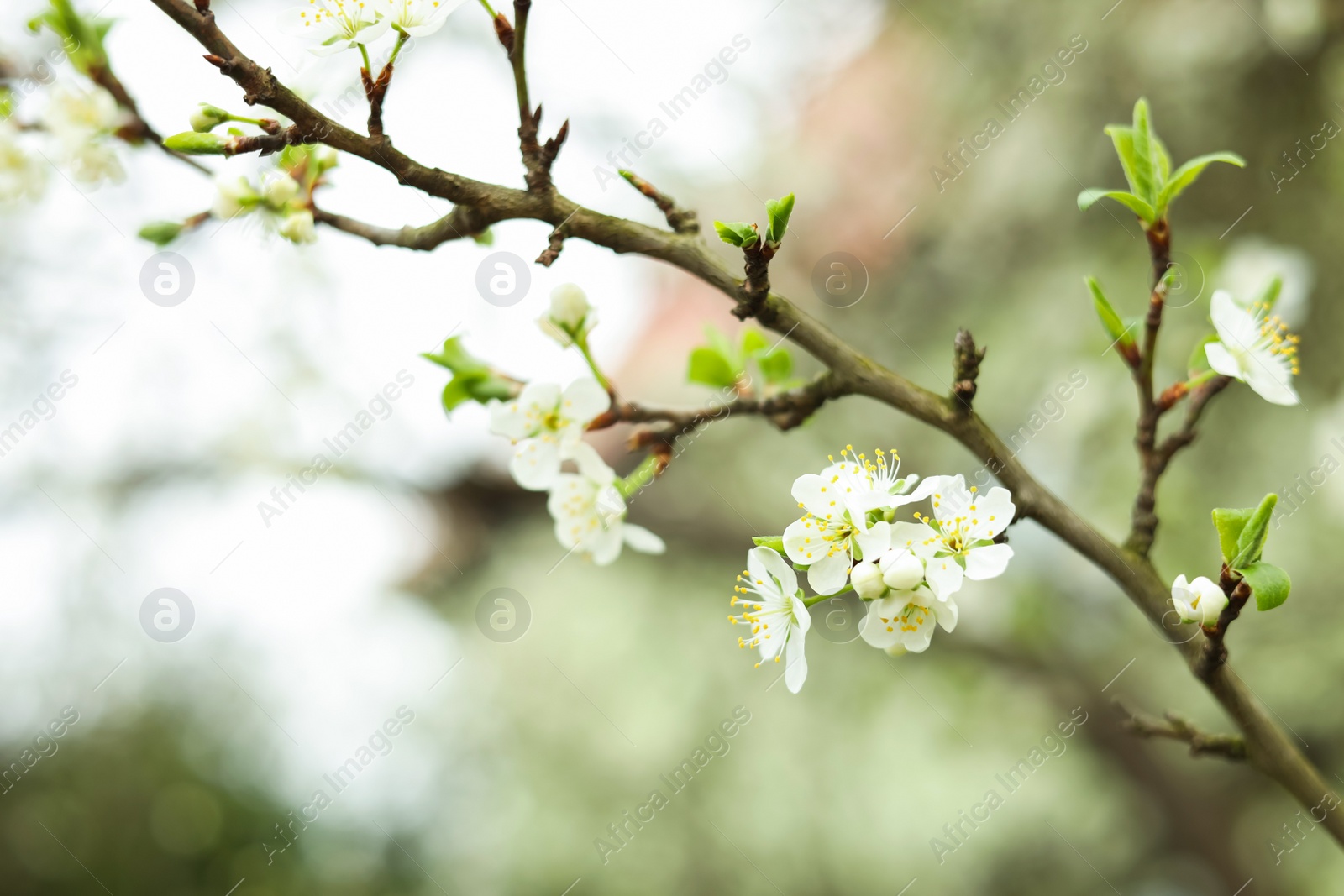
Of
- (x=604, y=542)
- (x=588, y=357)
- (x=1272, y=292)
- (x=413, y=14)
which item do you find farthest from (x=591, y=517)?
(x=1272, y=292)

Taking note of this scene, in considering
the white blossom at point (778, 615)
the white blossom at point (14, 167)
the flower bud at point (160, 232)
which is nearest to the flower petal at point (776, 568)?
the white blossom at point (778, 615)

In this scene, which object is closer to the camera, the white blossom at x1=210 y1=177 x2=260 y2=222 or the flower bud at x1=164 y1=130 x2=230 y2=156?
the flower bud at x1=164 y1=130 x2=230 y2=156

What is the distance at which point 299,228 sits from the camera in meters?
0.80

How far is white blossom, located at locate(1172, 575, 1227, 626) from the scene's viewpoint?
24.6 inches

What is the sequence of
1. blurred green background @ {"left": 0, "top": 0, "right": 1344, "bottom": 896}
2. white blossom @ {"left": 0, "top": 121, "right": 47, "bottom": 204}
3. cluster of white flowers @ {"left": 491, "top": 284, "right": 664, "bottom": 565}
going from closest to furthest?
1. cluster of white flowers @ {"left": 491, "top": 284, "right": 664, "bottom": 565}
2. white blossom @ {"left": 0, "top": 121, "right": 47, "bottom": 204}
3. blurred green background @ {"left": 0, "top": 0, "right": 1344, "bottom": 896}

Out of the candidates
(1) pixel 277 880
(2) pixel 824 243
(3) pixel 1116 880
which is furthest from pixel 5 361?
(3) pixel 1116 880

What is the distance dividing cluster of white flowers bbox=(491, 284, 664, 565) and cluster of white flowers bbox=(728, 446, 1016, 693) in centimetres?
18

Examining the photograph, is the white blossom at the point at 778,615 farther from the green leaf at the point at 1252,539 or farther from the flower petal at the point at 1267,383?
the flower petal at the point at 1267,383

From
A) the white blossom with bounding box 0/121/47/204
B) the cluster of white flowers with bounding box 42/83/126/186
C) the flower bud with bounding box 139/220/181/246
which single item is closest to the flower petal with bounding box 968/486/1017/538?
the flower bud with bounding box 139/220/181/246

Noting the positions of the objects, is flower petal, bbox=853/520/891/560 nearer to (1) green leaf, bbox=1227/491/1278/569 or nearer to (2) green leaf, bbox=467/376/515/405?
(1) green leaf, bbox=1227/491/1278/569

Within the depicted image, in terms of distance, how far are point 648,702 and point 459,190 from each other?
10.4ft

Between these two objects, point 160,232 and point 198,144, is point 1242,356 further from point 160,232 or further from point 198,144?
point 160,232

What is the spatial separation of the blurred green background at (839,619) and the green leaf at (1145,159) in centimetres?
109

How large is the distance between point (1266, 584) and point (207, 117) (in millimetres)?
876
